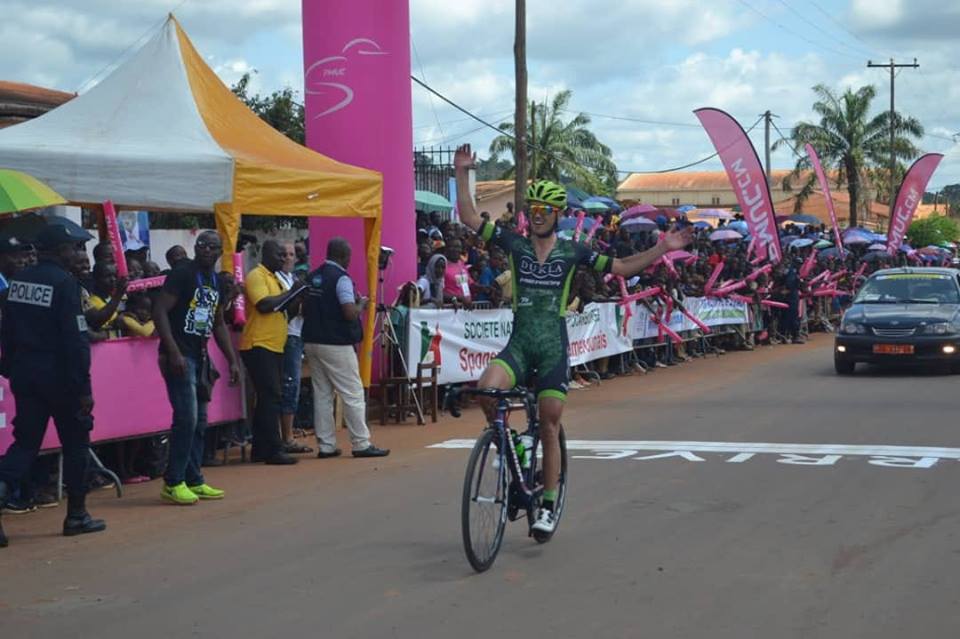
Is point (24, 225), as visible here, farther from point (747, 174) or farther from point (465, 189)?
point (747, 174)

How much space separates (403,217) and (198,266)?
21.9 ft

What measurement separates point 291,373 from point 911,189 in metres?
33.9

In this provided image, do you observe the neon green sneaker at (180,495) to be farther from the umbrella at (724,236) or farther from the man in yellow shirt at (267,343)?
the umbrella at (724,236)

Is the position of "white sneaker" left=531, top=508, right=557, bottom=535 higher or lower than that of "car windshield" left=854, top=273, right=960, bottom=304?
lower

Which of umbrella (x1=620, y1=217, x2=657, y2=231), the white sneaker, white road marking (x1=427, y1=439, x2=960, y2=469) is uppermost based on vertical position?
umbrella (x1=620, y1=217, x2=657, y2=231)

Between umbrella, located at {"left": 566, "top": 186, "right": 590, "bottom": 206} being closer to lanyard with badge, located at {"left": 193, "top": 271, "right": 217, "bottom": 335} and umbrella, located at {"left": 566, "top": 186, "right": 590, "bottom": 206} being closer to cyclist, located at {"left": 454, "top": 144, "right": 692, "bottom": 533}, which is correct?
lanyard with badge, located at {"left": 193, "top": 271, "right": 217, "bottom": 335}

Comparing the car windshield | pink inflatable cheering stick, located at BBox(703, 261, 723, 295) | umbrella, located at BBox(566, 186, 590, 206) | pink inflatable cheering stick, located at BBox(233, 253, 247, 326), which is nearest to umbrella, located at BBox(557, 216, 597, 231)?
pink inflatable cheering stick, located at BBox(703, 261, 723, 295)

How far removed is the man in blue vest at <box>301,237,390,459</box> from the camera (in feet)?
37.7

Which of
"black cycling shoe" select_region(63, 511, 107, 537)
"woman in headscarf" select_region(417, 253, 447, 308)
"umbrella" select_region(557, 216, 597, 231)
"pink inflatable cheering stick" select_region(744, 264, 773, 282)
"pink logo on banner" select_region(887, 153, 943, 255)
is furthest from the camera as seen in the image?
"pink logo on banner" select_region(887, 153, 943, 255)

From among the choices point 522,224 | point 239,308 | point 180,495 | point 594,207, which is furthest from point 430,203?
point 180,495

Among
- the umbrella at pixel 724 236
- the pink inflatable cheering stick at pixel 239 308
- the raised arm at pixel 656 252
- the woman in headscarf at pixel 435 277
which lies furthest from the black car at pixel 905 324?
the raised arm at pixel 656 252

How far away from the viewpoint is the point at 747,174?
90.9 ft

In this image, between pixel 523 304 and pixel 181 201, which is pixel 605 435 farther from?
pixel 523 304

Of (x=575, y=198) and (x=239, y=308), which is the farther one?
(x=575, y=198)
